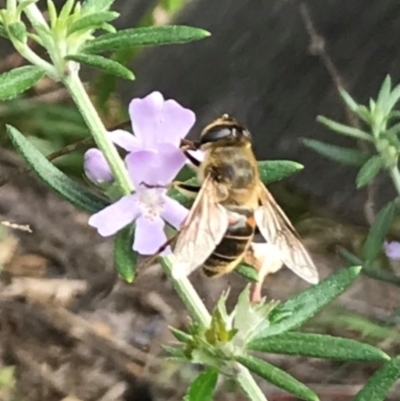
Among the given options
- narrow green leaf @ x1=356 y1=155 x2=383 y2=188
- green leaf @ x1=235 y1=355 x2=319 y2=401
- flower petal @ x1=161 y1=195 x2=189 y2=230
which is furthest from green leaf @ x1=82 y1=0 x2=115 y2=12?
narrow green leaf @ x1=356 y1=155 x2=383 y2=188

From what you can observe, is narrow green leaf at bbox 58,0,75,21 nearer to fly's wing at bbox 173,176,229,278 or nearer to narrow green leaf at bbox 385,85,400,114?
fly's wing at bbox 173,176,229,278

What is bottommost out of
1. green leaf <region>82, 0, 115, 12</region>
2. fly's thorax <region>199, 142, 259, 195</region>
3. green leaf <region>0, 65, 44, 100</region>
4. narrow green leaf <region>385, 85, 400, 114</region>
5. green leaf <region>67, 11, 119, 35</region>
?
fly's thorax <region>199, 142, 259, 195</region>

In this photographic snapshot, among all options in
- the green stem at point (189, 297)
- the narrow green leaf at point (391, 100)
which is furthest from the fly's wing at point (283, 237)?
the narrow green leaf at point (391, 100)

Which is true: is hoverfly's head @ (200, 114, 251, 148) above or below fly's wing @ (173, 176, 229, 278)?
above

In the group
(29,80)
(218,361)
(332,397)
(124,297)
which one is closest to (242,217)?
(218,361)

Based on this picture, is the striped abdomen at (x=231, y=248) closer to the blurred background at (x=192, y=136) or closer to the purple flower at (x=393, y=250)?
the purple flower at (x=393, y=250)
